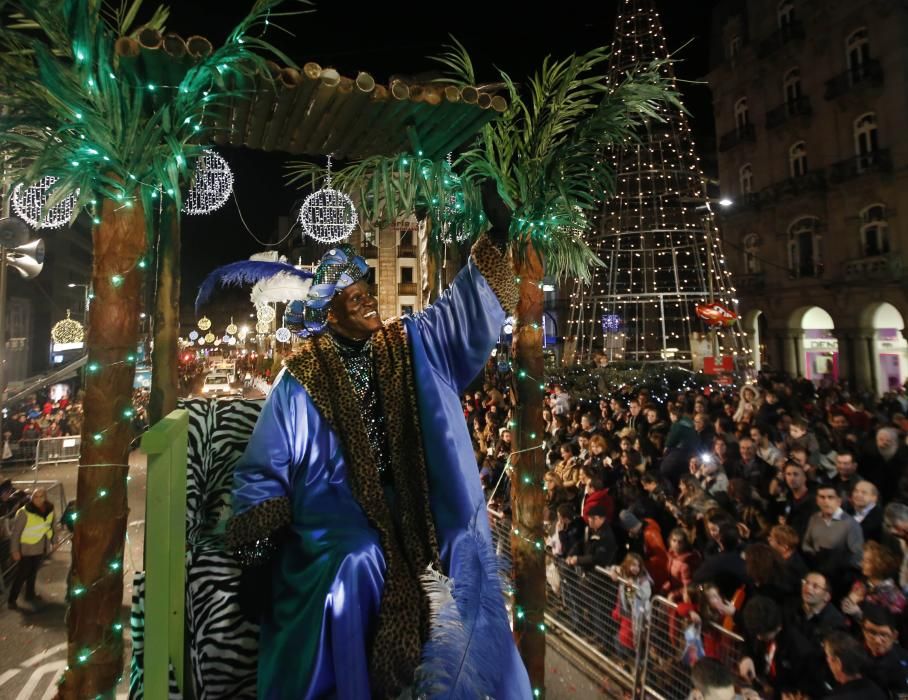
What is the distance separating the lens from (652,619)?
4852 millimetres

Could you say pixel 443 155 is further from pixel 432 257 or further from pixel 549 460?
pixel 549 460

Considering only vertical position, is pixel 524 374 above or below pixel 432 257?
below

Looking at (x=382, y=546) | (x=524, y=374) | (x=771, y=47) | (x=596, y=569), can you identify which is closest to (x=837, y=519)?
(x=596, y=569)

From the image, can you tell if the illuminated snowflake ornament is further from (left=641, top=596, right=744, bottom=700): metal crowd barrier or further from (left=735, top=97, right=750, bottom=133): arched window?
(left=735, top=97, right=750, bottom=133): arched window

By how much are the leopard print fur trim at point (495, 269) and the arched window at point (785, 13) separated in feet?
95.2

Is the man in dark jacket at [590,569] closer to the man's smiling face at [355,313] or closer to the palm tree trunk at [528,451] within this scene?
the palm tree trunk at [528,451]

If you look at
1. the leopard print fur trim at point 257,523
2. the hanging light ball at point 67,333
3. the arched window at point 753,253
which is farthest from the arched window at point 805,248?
the leopard print fur trim at point 257,523

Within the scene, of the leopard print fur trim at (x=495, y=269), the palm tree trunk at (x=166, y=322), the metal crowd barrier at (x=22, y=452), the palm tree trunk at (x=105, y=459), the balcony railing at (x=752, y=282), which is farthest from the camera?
the balcony railing at (x=752, y=282)

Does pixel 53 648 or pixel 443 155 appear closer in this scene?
pixel 443 155

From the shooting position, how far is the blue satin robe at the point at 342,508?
6.93 ft

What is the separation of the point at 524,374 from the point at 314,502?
198 centimetres

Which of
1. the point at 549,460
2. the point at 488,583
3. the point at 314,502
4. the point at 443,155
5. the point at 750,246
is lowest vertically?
the point at 549,460

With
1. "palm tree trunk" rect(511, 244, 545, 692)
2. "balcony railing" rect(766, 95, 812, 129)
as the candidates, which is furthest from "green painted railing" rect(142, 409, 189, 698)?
"balcony railing" rect(766, 95, 812, 129)

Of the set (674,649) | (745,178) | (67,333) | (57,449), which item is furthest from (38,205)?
(745,178)
